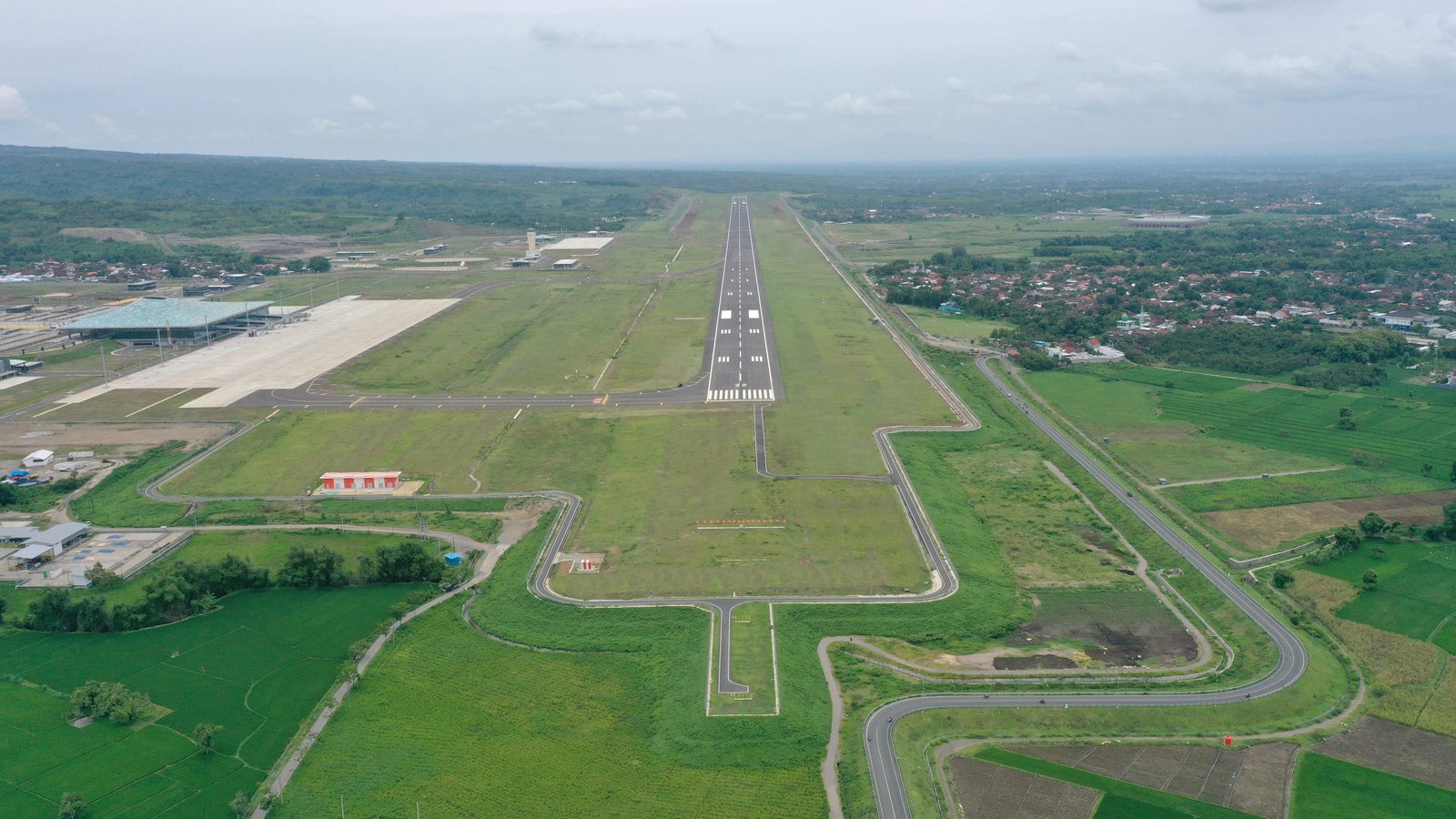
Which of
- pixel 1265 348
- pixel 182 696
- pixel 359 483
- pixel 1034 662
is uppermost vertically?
pixel 1265 348

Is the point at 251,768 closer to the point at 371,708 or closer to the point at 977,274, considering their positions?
the point at 371,708

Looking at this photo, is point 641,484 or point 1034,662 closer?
point 1034,662

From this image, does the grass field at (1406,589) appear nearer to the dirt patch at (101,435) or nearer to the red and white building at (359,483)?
the red and white building at (359,483)

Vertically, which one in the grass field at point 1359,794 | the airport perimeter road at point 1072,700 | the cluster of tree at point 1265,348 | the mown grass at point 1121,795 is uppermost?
the cluster of tree at point 1265,348

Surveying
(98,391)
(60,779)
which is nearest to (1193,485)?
(60,779)

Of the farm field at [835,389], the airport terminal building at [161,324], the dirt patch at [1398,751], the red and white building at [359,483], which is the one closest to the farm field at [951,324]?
the farm field at [835,389]

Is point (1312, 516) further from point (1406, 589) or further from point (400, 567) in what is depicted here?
point (400, 567)

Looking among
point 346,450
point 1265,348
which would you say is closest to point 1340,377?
point 1265,348
